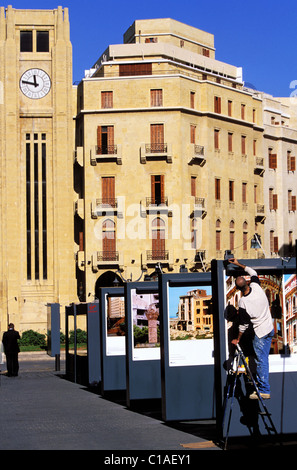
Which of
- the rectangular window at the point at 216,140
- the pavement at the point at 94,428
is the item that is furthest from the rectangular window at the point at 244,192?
the pavement at the point at 94,428

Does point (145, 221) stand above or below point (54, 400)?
above

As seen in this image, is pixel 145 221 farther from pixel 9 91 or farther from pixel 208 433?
pixel 208 433

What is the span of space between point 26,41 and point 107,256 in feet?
54.5

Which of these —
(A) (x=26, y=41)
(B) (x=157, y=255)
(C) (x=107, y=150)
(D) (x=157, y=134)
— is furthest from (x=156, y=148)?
(A) (x=26, y=41)

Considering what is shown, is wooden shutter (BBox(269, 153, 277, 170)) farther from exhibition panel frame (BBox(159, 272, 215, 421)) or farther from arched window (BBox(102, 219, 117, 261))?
exhibition panel frame (BBox(159, 272, 215, 421))

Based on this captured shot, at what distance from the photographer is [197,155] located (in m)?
62.9

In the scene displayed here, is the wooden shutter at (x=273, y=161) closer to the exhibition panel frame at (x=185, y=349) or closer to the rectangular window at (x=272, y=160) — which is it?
the rectangular window at (x=272, y=160)

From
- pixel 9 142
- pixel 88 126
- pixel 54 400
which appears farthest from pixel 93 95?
pixel 54 400

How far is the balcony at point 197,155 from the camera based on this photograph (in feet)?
207

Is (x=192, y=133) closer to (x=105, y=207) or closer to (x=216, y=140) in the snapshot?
(x=216, y=140)

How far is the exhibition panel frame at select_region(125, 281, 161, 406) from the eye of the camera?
17594 mm

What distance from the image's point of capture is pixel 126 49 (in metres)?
67.6
